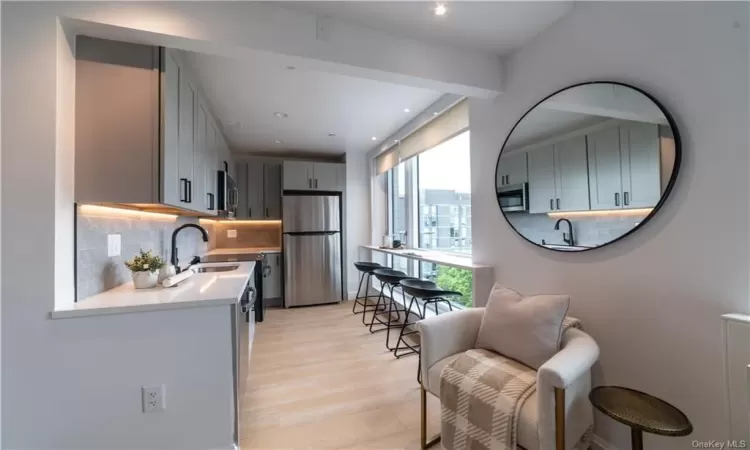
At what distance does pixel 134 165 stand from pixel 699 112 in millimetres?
2719

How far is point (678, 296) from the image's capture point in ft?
4.55

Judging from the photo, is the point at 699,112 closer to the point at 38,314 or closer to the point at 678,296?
the point at 678,296

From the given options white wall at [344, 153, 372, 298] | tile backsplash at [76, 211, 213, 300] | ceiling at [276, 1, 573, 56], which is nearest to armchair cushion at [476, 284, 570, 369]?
ceiling at [276, 1, 573, 56]

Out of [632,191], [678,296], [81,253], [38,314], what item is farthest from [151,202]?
[678,296]

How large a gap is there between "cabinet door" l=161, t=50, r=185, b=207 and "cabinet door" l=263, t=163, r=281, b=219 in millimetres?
3062

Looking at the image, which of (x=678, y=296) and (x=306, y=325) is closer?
(x=678, y=296)

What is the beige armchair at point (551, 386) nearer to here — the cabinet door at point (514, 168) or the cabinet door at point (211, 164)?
the cabinet door at point (514, 168)

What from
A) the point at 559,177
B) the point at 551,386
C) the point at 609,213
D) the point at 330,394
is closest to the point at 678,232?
the point at 609,213

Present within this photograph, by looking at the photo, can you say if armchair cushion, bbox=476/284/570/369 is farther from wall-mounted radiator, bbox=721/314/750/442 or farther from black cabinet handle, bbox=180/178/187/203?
black cabinet handle, bbox=180/178/187/203

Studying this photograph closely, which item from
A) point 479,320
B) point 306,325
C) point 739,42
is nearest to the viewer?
point 739,42

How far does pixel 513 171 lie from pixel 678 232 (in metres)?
1.03

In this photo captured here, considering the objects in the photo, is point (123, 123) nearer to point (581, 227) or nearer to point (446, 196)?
point (581, 227)

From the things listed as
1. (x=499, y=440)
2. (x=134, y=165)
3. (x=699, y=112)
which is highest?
(x=699, y=112)

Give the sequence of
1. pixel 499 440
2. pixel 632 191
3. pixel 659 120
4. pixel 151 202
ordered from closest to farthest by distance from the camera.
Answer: pixel 499 440
pixel 659 120
pixel 632 191
pixel 151 202
